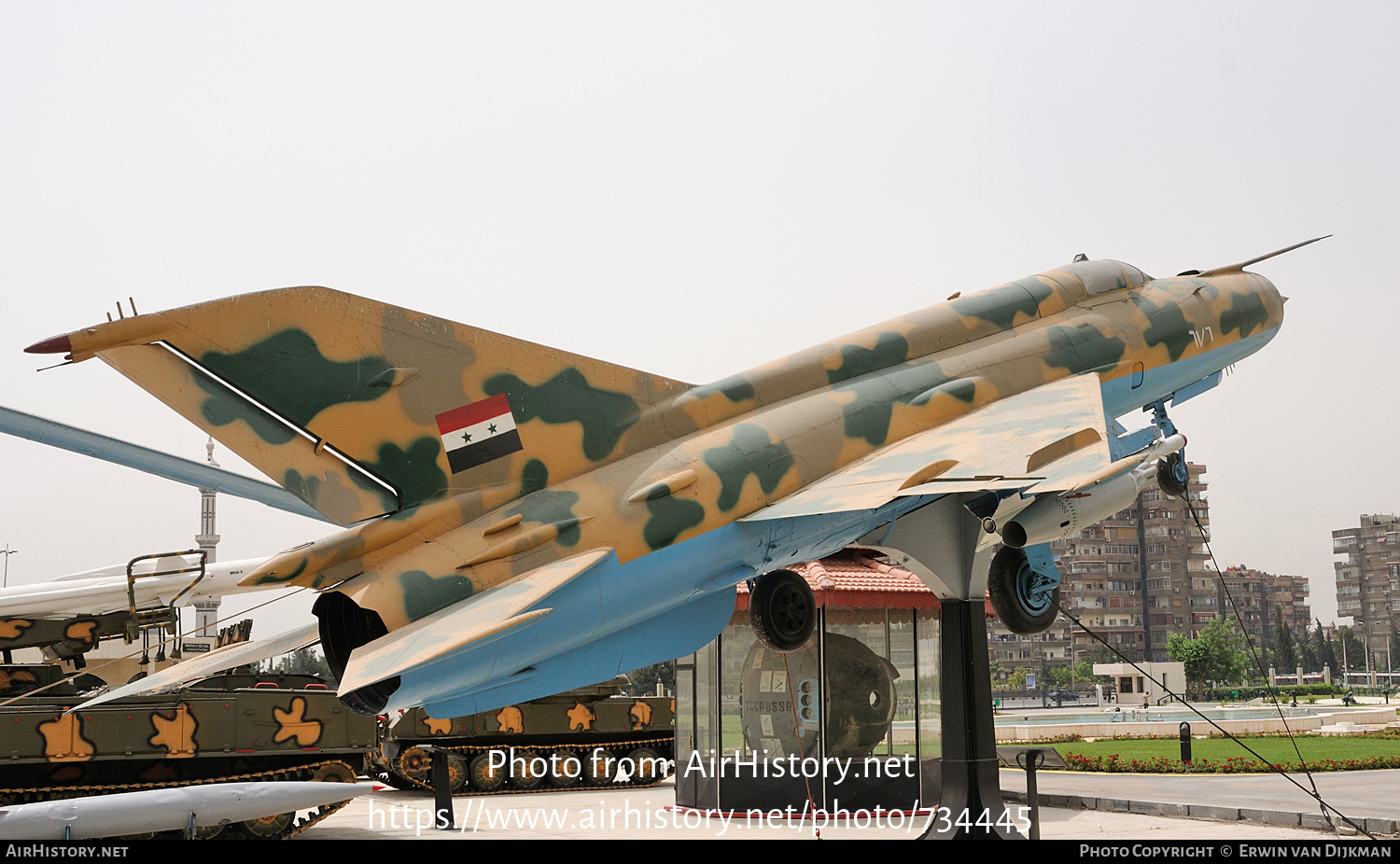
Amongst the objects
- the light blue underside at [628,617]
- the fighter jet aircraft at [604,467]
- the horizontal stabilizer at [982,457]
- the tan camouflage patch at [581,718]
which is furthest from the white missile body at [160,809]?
the horizontal stabilizer at [982,457]

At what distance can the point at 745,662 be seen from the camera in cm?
1467

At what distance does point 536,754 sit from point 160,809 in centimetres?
933

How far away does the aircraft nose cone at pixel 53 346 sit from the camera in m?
6.08

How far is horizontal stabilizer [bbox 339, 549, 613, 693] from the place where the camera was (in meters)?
5.87

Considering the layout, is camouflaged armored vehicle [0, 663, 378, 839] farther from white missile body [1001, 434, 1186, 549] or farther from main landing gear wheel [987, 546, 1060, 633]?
white missile body [1001, 434, 1186, 549]

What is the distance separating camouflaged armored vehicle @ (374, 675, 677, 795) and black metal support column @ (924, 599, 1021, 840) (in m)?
10.4

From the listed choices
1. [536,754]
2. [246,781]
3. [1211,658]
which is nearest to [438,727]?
[536,754]

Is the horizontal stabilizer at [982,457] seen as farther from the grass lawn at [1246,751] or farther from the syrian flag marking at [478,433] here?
the grass lawn at [1246,751]

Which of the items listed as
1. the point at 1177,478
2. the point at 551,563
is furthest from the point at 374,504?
the point at 1177,478

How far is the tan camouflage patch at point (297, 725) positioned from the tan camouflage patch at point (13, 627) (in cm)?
420

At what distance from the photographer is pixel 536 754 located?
20656 millimetres
